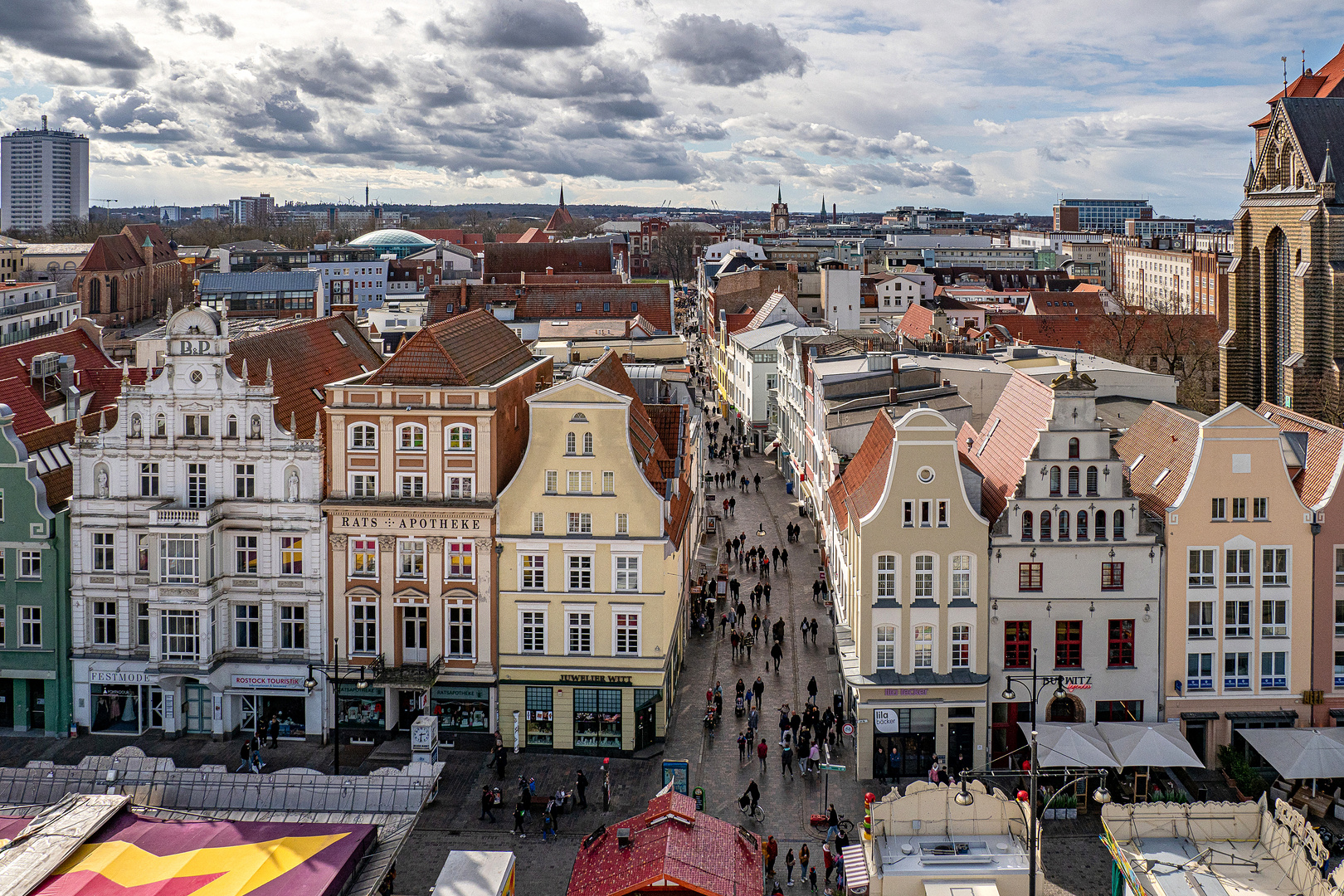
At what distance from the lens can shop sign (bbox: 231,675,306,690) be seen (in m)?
48.5

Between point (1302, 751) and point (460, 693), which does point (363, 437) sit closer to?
point (460, 693)

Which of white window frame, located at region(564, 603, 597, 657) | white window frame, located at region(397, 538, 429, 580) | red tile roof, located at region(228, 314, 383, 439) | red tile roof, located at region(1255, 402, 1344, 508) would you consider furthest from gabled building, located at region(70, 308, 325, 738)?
red tile roof, located at region(1255, 402, 1344, 508)

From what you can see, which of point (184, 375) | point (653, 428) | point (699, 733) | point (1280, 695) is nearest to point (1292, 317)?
point (1280, 695)

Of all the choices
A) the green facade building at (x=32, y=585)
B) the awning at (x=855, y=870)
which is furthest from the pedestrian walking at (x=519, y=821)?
the green facade building at (x=32, y=585)

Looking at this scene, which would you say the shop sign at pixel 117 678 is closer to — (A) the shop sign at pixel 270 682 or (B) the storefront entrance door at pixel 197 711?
(B) the storefront entrance door at pixel 197 711

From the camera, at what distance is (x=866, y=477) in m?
50.7

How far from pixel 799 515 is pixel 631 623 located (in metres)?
37.3

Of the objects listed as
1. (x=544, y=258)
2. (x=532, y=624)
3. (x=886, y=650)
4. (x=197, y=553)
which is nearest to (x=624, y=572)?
(x=532, y=624)

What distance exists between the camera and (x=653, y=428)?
54969mm

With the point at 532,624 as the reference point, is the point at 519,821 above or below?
below

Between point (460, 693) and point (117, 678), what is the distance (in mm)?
13269

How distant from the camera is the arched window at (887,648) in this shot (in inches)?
1767

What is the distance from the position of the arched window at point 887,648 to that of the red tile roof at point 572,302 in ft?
228

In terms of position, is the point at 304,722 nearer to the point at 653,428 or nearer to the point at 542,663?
the point at 542,663
